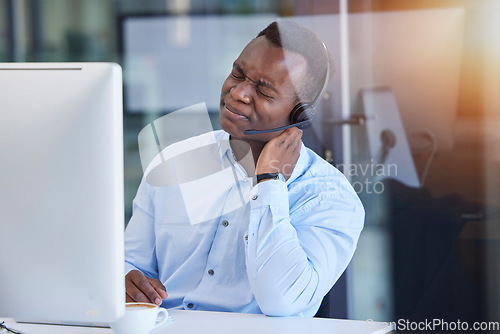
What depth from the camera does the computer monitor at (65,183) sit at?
3.02ft

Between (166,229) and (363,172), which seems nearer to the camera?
(166,229)

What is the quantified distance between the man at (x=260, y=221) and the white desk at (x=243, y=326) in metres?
0.10

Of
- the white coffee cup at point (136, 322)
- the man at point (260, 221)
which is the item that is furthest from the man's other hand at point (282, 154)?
the white coffee cup at point (136, 322)

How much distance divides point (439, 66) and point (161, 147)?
1.08m

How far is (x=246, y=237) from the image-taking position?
160 centimetres

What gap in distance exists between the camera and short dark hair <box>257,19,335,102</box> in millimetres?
1852

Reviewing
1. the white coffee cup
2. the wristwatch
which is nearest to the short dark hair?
the wristwatch

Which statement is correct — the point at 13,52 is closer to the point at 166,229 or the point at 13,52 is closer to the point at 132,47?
the point at 132,47

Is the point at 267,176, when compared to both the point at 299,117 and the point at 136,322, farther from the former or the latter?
the point at 136,322

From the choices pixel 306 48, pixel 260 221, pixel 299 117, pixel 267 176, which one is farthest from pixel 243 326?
pixel 306 48

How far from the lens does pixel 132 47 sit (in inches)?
108

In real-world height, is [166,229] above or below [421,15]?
below

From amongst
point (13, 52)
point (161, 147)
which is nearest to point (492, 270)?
point (161, 147)

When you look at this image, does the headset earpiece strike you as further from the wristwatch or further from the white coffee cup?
the white coffee cup
